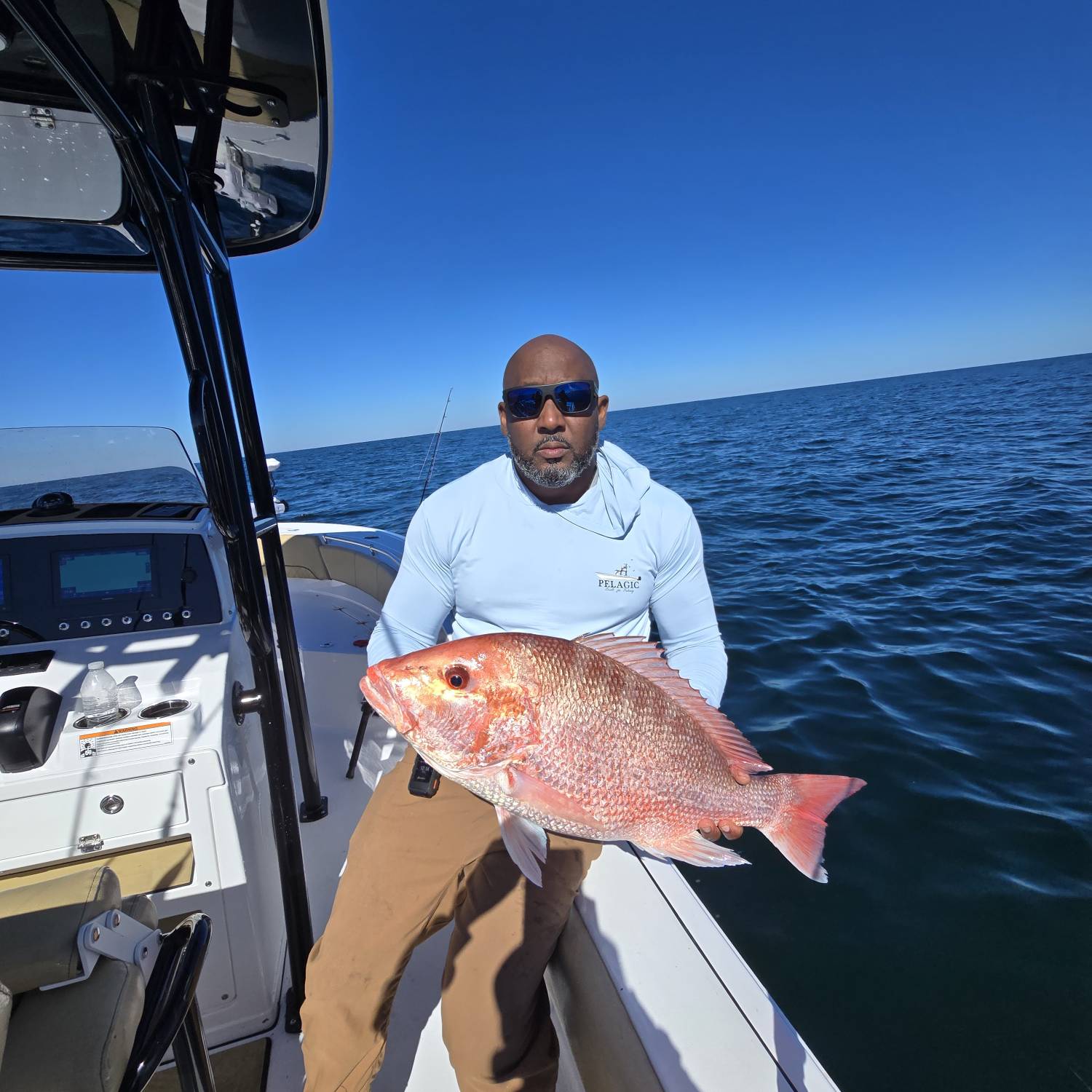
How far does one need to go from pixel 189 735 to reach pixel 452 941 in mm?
1012

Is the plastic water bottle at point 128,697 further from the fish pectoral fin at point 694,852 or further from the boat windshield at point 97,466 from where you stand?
the fish pectoral fin at point 694,852

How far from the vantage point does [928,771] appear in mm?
3775

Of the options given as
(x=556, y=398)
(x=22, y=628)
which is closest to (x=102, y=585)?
(x=22, y=628)

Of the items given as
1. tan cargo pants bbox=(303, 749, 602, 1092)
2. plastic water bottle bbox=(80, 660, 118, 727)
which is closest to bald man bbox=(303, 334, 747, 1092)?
tan cargo pants bbox=(303, 749, 602, 1092)

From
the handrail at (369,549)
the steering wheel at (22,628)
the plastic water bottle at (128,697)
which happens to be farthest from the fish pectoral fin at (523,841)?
the handrail at (369,549)

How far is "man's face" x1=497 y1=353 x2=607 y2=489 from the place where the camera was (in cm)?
192

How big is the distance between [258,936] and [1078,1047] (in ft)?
10.2

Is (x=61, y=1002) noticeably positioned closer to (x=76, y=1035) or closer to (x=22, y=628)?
(x=76, y=1035)

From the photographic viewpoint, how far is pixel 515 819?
1.41 metres

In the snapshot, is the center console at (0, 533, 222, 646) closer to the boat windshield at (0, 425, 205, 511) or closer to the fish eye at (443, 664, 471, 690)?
the boat windshield at (0, 425, 205, 511)

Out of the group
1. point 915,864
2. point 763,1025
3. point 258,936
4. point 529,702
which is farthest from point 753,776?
point 915,864

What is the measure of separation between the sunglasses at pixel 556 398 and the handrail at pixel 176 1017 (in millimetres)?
1565

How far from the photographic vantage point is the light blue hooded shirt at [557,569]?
194cm

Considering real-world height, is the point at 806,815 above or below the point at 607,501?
below
